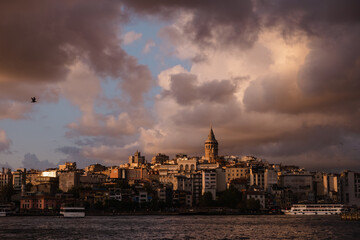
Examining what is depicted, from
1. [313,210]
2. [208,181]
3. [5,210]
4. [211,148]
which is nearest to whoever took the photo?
[5,210]

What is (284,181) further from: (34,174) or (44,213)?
(34,174)

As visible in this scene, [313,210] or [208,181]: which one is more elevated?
[208,181]

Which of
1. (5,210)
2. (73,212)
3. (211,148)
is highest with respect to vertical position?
(211,148)

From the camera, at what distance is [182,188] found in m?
130

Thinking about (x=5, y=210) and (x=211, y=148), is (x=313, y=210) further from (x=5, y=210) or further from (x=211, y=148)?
(x=211, y=148)

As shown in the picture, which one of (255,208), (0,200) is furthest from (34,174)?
(255,208)

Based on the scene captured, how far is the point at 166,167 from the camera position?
166 meters

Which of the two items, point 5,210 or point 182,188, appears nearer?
point 5,210

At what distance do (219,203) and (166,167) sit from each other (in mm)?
49587

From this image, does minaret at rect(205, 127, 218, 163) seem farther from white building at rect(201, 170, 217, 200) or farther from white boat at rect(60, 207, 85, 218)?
white boat at rect(60, 207, 85, 218)

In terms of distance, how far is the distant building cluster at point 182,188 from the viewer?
115438 millimetres

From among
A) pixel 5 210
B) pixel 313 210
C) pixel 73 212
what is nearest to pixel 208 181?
pixel 313 210

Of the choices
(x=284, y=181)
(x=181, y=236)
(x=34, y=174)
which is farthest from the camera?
(x=34, y=174)

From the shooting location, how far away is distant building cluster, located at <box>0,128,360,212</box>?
115 m
